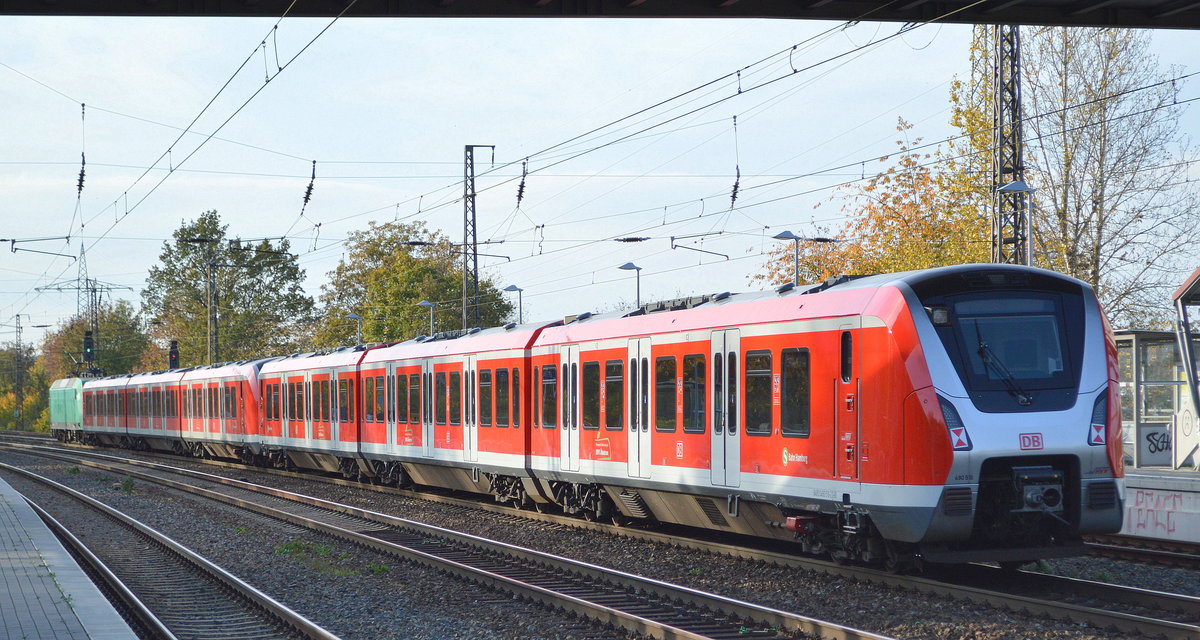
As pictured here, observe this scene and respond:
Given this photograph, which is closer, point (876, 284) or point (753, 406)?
point (876, 284)

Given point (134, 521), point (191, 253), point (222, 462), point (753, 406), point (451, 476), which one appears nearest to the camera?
point (753, 406)

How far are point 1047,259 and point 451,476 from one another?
74.6 ft

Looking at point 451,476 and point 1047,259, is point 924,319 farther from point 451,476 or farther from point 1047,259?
point 1047,259

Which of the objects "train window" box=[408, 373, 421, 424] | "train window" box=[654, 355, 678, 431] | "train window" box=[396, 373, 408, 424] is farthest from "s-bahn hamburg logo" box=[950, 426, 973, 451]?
"train window" box=[396, 373, 408, 424]

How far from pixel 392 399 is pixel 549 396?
8.04 meters

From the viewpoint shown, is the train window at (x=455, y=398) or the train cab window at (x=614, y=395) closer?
the train cab window at (x=614, y=395)

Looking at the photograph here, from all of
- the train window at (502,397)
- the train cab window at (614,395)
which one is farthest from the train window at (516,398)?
the train cab window at (614,395)

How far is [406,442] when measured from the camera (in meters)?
25.7

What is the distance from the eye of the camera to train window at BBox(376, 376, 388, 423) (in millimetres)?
27188

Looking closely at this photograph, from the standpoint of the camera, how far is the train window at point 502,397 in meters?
21.2

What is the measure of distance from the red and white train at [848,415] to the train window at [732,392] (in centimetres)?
3

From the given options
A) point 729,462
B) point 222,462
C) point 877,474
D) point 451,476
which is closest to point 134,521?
point 451,476

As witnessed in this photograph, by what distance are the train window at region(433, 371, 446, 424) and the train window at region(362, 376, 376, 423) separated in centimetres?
390

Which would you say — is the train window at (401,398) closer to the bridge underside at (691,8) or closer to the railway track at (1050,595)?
the railway track at (1050,595)
